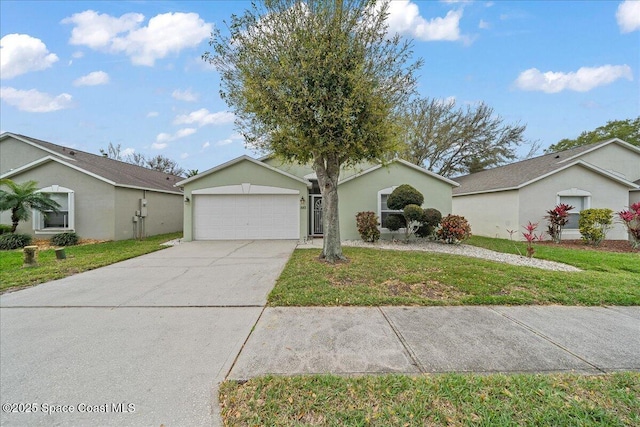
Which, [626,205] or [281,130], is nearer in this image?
[281,130]

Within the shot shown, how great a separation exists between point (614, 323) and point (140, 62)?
1634cm

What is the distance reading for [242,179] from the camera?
11.9 m

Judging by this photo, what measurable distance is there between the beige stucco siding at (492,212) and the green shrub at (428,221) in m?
4.63

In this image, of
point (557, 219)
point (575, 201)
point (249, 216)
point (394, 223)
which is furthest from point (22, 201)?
point (575, 201)

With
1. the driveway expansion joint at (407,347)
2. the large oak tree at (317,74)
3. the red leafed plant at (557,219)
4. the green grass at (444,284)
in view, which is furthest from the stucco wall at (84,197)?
the red leafed plant at (557,219)

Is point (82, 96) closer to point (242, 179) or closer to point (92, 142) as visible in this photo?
point (242, 179)

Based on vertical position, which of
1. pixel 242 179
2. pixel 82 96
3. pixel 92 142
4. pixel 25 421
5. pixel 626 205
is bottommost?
pixel 25 421

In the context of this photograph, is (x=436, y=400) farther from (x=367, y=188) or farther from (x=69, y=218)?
(x=69, y=218)

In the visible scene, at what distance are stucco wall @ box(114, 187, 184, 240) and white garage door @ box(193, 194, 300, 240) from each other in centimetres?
368

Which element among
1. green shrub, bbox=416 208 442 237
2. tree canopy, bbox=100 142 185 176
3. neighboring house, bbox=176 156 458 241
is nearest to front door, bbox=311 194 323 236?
neighboring house, bbox=176 156 458 241

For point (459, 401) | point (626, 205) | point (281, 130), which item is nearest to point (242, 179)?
point (281, 130)

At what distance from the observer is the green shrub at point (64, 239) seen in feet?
36.5

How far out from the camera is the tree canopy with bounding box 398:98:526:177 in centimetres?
2156

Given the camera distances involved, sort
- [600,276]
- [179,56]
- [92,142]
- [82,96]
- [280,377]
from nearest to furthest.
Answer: [280,377]
[600,276]
[179,56]
[82,96]
[92,142]
